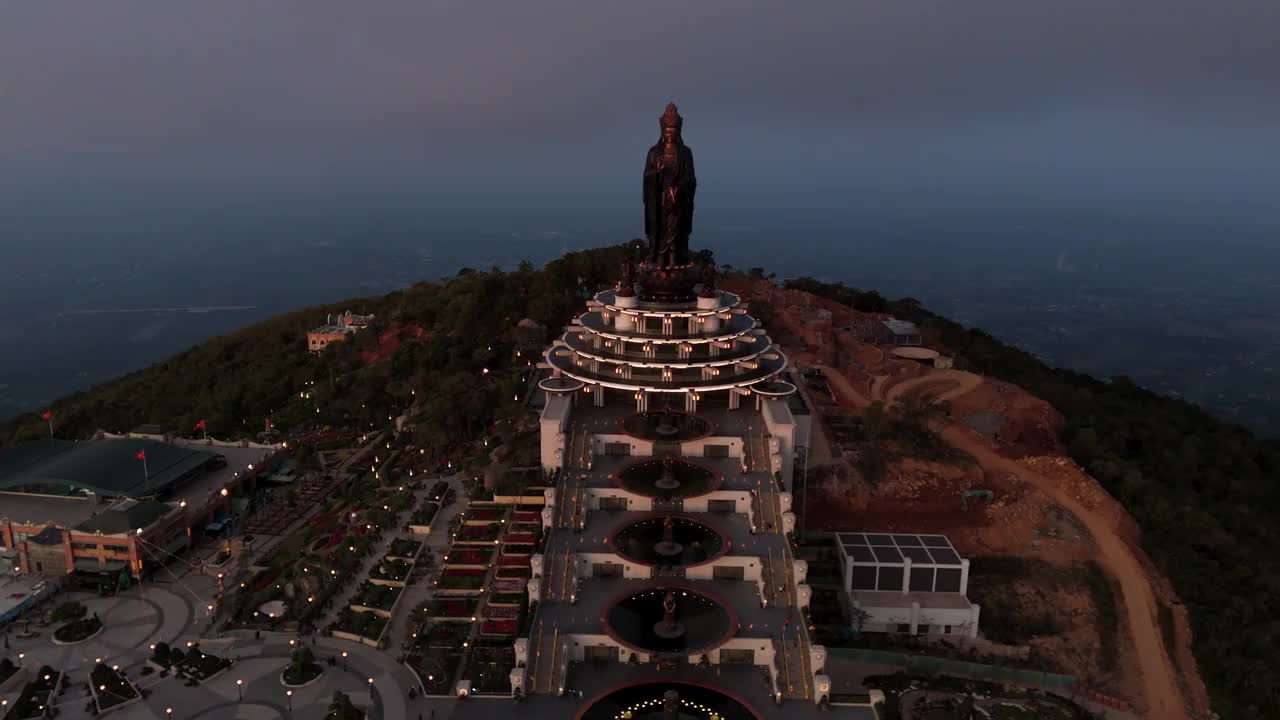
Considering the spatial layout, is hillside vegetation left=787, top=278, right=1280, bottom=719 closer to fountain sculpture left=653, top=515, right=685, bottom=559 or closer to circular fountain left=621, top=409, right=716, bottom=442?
fountain sculpture left=653, top=515, right=685, bottom=559

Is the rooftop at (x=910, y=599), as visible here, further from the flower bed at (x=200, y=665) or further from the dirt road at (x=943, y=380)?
the flower bed at (x=200, y=665)

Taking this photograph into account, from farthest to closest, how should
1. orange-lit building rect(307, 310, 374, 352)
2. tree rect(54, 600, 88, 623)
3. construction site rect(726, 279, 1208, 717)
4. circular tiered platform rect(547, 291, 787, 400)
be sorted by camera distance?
1. orange-lit building rect(307, 310, 374, 352)
2. circular tiered platform rect(547, 291, 787, 400)
3. construction site rect(726, 279, 1208, 717)
4. tree rect(54, 600, 88, 623)

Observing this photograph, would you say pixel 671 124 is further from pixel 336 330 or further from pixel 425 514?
pixel 336 330

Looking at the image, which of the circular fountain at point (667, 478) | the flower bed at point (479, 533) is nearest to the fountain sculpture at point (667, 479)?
the circular fountain at point (667, 478)

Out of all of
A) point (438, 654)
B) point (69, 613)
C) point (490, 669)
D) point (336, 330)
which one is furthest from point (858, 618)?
point (336, 330)

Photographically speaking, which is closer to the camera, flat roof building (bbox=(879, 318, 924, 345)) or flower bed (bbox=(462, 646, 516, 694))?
flower bed (bbox=(462, 646, 516, 694))

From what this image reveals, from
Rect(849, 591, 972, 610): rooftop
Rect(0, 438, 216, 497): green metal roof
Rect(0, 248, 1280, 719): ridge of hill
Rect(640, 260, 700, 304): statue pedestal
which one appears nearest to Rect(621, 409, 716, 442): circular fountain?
Rect(640, 260, 700, 304): statue pedestal
